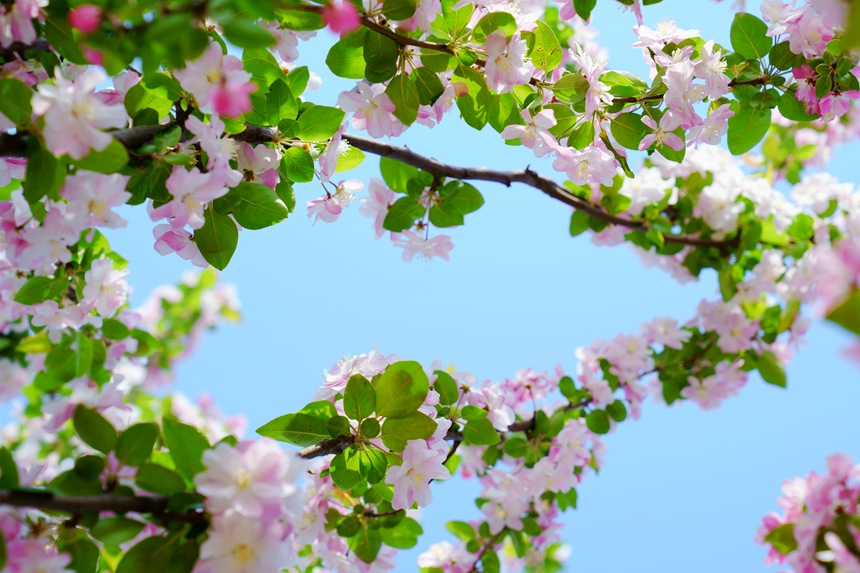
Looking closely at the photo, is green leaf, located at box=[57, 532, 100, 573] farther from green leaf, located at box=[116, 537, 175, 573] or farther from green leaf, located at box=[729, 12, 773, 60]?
green leaf, located at box=[729, 12, 773, 60]

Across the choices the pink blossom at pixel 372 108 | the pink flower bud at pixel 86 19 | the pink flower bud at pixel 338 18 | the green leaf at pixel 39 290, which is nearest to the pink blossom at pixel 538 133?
the pink blossom at pixel 372 108

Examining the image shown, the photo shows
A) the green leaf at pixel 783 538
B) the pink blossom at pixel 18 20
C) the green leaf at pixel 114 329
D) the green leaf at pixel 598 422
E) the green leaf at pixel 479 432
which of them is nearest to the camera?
the pink blossom at pixel 18 20

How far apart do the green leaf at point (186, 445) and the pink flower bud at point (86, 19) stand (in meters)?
0.51

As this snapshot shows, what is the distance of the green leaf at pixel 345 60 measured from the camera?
4.19 ft

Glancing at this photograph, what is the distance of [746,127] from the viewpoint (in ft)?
4.84

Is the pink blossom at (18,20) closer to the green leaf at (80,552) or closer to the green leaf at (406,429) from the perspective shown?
the green leaf at (80,552)

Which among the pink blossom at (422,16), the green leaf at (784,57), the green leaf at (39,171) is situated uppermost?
the green leaf at (784,57)

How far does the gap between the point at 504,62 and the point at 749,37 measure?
0.58 metres

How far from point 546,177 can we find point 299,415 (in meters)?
1.07

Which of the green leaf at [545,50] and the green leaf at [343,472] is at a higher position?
the green leaf at [545,50]

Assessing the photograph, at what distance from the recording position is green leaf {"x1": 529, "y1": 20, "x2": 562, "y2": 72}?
4.33ft

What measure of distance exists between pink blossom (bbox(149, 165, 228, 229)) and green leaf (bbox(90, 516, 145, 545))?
477 millimetres

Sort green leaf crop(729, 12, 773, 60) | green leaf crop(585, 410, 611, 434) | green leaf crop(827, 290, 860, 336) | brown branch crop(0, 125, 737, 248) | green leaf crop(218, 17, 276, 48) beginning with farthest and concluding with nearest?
green leaf crop(585, 410, 611, 434) → green leaf crop(729, 12, 773, 60) → brown branch crop(0, 125, 737, 248) → green leaf crop(218, 17, 276, 48) → green leaf crop(827, 290, 860, 336)

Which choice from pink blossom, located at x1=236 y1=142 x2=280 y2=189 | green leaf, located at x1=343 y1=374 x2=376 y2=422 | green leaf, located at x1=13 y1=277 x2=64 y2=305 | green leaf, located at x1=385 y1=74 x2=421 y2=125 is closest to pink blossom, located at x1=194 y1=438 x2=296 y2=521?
green leaf, located at x1=343 y1=374 x2=376 y2=422
